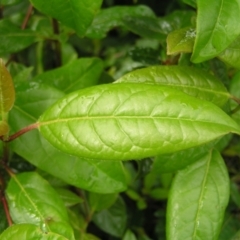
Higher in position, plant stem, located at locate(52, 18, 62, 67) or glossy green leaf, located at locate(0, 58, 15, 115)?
glossy green leaf, located at locate(0, 58, 15, 115)

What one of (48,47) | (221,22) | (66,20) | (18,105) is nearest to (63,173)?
(18,105)

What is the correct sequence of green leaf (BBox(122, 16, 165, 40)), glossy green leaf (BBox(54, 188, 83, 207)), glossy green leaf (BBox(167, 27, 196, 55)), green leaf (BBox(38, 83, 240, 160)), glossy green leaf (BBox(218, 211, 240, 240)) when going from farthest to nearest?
glossy green leaf (BBox(218, 211, 240, 240))
green leaf (BBox(122, 16, 165, 40))
glossy green leaf (BBox(54, 188, 83, 207))
glossy green leaf (BBox(167, 27, 196, 55))
green leaf (BBox(38, 83, 240, 160))

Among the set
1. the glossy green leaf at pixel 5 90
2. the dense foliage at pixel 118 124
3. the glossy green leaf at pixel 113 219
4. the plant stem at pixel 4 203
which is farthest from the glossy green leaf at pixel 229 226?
the glossy green leaf at pixel 5 90

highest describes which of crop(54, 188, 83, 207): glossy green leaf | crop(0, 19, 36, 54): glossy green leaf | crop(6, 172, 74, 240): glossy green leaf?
crop(0, 19, 36, 54): glossy green leaf

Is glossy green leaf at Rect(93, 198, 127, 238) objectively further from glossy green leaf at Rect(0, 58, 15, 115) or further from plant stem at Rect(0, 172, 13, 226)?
glossy green leaf at Rect(0, 58, 15, 115)

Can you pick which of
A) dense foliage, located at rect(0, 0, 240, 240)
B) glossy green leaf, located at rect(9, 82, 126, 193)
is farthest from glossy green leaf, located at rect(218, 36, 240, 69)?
glossy green leaf, located at rect(9, 82, 126, 193)

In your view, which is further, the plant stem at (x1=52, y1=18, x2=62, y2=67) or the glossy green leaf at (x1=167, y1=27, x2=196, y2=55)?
the plant stem at (x1=52, y1=18, x2=62, y2=67)

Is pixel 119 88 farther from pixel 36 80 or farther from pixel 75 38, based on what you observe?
pixel 75 38

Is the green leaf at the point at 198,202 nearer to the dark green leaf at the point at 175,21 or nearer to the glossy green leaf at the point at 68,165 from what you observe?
the glossy green leaf at the point at 68,165
